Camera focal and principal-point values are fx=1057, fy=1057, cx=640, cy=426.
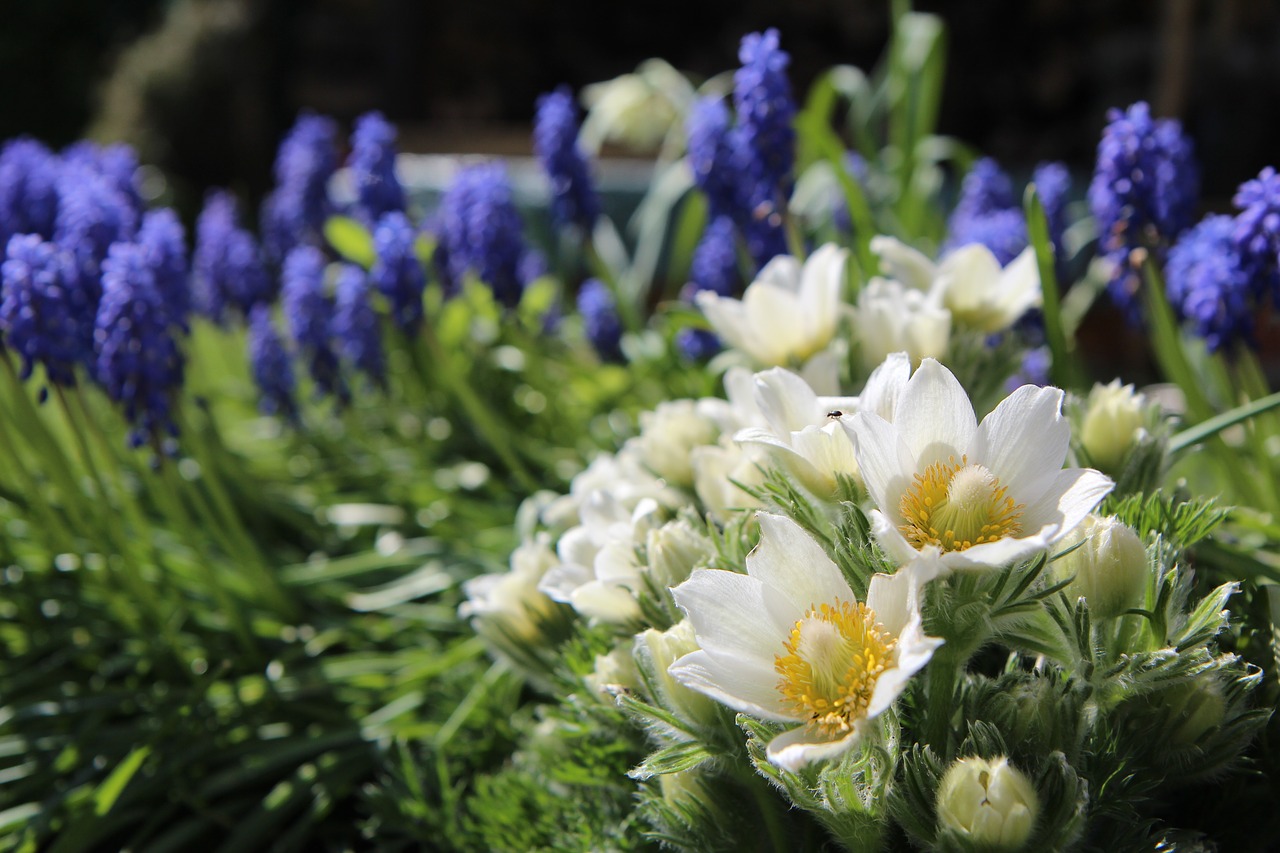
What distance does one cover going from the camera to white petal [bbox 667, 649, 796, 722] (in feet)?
2.51

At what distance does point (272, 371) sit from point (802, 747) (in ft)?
5.35

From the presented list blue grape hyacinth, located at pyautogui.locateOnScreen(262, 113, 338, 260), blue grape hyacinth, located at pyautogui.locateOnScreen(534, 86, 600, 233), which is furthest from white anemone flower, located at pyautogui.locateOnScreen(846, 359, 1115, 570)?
blue grape hyacinth, located at pyautogui.locateOnScreen(262, 113, 338, 260)

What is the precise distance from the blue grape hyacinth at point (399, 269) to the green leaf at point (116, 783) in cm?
77

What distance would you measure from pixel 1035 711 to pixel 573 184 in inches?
54.2

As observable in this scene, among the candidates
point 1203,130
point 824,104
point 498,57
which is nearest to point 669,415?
point 824,104

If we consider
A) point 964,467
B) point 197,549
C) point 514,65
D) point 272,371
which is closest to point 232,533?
point 197,549

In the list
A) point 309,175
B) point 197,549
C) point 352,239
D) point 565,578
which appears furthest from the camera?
point 309,175

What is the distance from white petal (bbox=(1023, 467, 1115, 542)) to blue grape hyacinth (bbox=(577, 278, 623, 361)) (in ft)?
4.51

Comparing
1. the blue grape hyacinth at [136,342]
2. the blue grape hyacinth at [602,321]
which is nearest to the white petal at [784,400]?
the blue grape hyacinth at [136,342]

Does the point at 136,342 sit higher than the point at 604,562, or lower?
higher

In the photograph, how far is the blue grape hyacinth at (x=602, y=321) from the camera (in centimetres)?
212

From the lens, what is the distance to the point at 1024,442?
2.69 feet

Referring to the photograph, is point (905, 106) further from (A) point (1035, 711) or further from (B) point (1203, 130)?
(B) point (1203, 130)

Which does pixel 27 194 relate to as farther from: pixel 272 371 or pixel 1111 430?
pixel 1111 430
